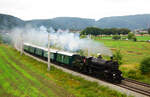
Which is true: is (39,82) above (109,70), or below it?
below

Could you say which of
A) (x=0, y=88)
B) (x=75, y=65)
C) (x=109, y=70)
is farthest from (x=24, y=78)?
(x=109, y=70)

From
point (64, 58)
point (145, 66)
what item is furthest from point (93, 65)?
point (145, 66)

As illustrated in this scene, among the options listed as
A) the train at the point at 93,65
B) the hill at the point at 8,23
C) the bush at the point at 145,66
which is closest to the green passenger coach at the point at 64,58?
the train at the point at 93,65

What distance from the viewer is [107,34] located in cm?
15400

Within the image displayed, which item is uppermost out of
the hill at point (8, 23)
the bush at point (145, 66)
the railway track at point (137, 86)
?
the hill at point (8, 23)

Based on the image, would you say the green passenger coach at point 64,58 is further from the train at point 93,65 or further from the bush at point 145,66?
the bush at point 145,66

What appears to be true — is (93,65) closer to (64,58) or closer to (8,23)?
(64,58)

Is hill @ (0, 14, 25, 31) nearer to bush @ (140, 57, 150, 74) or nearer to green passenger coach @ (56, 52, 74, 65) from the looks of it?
green passenger coach @ (56, 52, 74, 65)

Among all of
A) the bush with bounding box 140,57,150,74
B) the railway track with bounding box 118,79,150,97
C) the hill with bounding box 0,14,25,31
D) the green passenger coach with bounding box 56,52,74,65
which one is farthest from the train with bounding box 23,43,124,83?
the hill with bounding box 0,14,25,31

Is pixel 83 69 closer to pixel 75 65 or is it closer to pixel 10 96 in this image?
pixel 75 65

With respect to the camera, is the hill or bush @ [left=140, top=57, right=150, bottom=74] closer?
bush @ [left=140, top=57, right=150, bottom=74]

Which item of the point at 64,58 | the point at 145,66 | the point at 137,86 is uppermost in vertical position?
the point at 64,58

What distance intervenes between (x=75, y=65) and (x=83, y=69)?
196 cm

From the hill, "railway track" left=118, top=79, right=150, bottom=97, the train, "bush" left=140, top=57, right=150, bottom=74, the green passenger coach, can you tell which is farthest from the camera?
the hill
